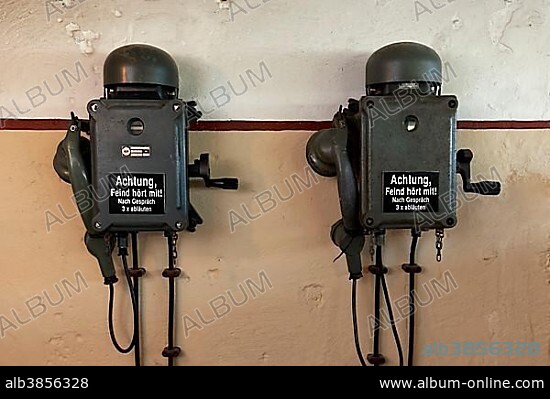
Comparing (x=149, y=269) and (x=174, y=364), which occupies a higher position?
(x=149, y=269)

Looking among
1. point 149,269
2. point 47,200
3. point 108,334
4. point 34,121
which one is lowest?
point 108,334

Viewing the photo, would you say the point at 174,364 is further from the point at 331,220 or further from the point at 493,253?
the point at 493,253

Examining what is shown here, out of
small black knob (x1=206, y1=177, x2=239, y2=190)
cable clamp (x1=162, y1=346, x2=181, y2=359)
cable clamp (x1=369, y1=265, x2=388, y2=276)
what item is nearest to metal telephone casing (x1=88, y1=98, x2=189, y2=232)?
small black knob (x1=206, y1=177, x2=239, y2=190)

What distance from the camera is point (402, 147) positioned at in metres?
1.08

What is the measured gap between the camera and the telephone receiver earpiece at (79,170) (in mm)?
1089

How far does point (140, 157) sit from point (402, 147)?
1.64ft

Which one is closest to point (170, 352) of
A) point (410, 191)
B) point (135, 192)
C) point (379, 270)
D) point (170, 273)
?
point (170, 273)

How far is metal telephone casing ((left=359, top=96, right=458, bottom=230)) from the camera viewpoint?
1.08 metres

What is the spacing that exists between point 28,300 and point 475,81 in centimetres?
109

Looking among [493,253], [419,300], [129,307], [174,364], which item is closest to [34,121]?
[129,307]

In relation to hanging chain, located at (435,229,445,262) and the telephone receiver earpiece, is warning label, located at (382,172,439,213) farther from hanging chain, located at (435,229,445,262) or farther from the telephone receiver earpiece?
the telephone receiver earpiece

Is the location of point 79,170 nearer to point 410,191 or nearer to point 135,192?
point 135,192

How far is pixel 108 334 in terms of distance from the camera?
1257mm

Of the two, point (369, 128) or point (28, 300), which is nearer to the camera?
point (369, 128)
